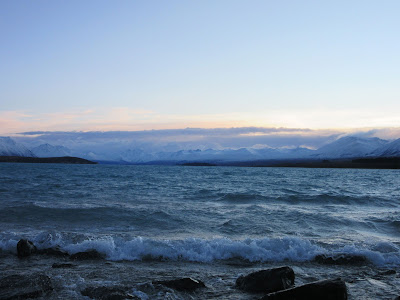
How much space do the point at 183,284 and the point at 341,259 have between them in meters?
6.36

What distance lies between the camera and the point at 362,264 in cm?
1148

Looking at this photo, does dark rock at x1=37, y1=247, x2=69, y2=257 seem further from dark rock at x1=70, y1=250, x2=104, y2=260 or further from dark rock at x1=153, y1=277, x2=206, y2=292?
dark rock at x1=153, y1=277, x2=206, y2=292

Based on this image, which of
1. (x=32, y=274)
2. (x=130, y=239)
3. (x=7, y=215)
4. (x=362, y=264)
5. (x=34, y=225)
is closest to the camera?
(x=32, y=274)

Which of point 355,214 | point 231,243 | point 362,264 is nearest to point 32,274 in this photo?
point 231,243

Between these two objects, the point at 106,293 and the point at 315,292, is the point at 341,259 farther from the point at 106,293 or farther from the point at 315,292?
the point at 106,293

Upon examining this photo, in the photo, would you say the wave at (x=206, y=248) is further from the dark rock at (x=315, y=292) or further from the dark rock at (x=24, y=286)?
the dark rock at (x=315, y=292)

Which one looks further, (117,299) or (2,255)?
(2,255)

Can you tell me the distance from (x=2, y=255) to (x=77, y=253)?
103 inches

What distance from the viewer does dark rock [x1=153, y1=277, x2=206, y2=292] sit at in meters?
8.55

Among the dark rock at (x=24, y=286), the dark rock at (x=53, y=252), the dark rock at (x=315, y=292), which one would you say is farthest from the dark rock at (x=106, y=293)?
the dark rock at (x=53, y=252)

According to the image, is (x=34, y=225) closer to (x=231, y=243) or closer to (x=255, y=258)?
(x=231, y=243)

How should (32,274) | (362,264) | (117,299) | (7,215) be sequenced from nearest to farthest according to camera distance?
(117,299) → (32,274) → (362,264) → (7,215)

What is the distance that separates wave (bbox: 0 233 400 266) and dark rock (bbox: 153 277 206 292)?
3012 mm

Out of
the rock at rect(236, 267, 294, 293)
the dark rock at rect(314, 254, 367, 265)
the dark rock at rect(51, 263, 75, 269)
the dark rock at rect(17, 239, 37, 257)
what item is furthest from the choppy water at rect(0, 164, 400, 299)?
the dark rock at rect(51, 263, 75, 269)
